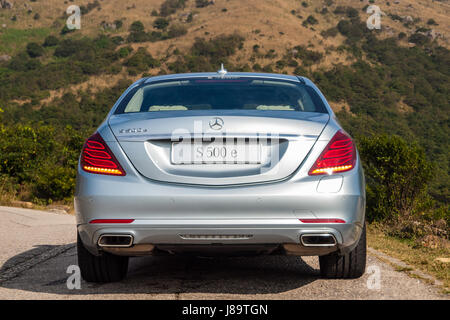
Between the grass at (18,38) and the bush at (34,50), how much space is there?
260 centimetres

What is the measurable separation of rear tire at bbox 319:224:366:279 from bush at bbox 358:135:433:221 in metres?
8.45

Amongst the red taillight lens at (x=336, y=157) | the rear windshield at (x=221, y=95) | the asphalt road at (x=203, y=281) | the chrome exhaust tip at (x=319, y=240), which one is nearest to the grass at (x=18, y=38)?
the asphalt road at (x=203, y=281)

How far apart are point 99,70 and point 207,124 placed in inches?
3516

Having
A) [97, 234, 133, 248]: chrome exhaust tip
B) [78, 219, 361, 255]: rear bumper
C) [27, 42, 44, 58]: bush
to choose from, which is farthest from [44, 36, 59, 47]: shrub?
[78, 219, 361, 255]: rear bumper

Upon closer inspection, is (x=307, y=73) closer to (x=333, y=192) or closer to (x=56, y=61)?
(x=56, y=61)

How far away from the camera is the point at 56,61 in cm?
9838

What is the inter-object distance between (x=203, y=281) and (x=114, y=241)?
1074 mm

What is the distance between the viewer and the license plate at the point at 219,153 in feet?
12.4

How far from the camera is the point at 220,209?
3738mm

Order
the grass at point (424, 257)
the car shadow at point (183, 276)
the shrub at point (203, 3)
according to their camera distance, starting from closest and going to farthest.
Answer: the car shadow at point (183, 276)
the grass at point (424, 257)
the shrub at point (203, 3)

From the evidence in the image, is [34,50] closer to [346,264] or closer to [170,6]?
[170,6]

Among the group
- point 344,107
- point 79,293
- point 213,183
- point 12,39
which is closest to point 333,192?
point 213,183

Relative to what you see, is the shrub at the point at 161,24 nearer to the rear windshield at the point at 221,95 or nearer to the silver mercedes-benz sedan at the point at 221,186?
the rear windshield at the point at 221,95

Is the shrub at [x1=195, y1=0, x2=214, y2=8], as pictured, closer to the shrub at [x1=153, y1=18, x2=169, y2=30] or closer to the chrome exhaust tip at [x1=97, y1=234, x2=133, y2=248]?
the shrub at [x1=153, y1=18, x2=169, y2=30]
